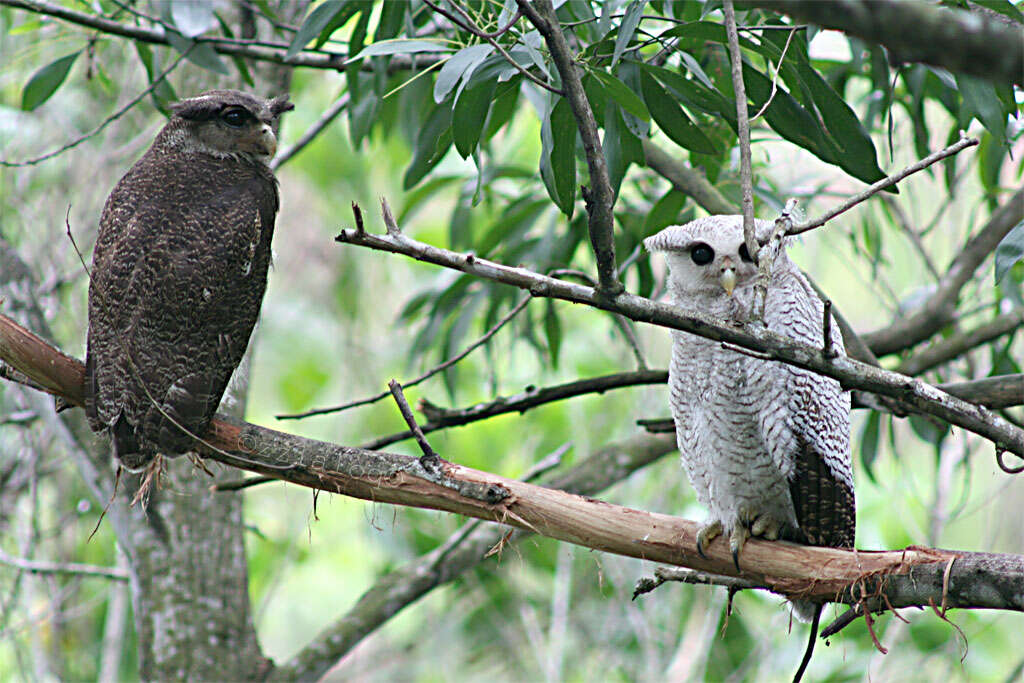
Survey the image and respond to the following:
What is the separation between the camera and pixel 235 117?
250 centimetres

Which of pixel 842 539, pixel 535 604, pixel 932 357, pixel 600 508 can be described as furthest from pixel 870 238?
pixel 535 604

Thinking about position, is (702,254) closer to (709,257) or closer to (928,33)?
(709,257)

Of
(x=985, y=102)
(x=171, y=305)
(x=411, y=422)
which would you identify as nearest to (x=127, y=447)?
(x=171, y=305)

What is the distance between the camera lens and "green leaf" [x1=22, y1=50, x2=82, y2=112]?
9.20ft

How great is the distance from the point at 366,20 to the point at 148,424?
1173 millimetres

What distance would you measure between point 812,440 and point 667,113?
0.81 metres

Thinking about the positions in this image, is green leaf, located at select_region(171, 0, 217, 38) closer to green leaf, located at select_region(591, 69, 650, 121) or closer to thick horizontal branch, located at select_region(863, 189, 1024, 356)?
green leaf, located at select_region(591, 69, 650, 121)

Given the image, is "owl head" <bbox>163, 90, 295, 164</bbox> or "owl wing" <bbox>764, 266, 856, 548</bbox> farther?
"owl head" <bbox>163, 90, 295, 164</bbox>

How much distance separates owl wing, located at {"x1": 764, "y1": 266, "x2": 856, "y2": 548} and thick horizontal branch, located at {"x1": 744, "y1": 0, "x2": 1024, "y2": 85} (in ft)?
4.68

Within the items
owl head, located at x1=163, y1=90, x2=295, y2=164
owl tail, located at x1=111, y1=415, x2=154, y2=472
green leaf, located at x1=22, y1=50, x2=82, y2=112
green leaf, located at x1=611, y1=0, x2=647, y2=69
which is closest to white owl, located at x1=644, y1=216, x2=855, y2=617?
green leaf, located at x1=611, y1=0, x2=647, y2=69

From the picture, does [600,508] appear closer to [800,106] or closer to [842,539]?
[842,539]

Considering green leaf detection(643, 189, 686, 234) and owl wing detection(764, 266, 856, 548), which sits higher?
green leaf detection(643, 189, 686, 234)

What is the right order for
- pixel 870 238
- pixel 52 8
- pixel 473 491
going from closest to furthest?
pixel 473 491 < pixel 52 8 < pixel 870 238

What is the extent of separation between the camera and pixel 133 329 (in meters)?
2.15
